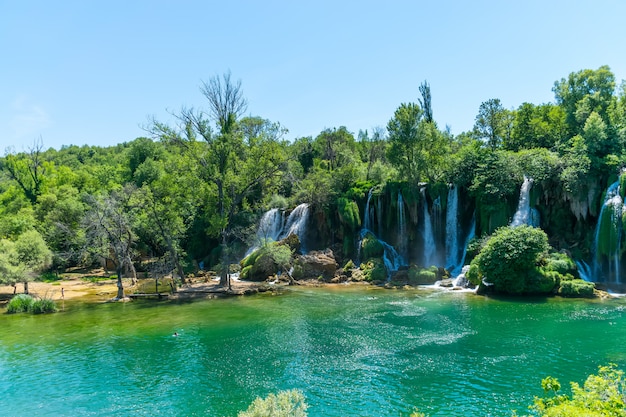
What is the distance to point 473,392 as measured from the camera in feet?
48.6

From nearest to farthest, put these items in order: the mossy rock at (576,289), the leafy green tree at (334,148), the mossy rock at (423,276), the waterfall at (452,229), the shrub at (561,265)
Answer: the mossy rock at (576,289), the shrub at (561,265), the mossy rock at (423,276), the waterfall at (452,229), the leafy green tree at (334,148)

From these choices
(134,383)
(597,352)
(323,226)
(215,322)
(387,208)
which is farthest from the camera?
(323,226)

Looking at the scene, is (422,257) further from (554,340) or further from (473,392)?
(473,392)

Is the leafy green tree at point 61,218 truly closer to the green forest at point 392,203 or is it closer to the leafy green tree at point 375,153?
the green forest at point 392,203

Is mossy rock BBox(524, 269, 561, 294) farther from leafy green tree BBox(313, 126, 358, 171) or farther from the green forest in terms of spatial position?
leafy green tree BBox(313, 126, 358, 171)

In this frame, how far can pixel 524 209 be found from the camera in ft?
123

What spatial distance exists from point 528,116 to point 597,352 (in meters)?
39.3

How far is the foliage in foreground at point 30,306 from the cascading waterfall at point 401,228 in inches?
1226

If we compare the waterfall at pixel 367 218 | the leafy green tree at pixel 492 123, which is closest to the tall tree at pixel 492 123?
the leafy green tree at pixel 492 123

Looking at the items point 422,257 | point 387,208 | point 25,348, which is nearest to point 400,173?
point 387,208

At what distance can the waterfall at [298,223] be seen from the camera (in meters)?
48.2

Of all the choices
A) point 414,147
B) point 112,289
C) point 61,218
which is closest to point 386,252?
point 414,147

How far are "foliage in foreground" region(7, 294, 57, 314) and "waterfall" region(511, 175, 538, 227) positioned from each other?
122ft

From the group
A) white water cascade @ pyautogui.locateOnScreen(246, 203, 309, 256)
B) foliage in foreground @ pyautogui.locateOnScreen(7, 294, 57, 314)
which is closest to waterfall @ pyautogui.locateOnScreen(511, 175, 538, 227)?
white water cascade @ pyautogui.locateOnScreen(246, 203, 309, 256)
